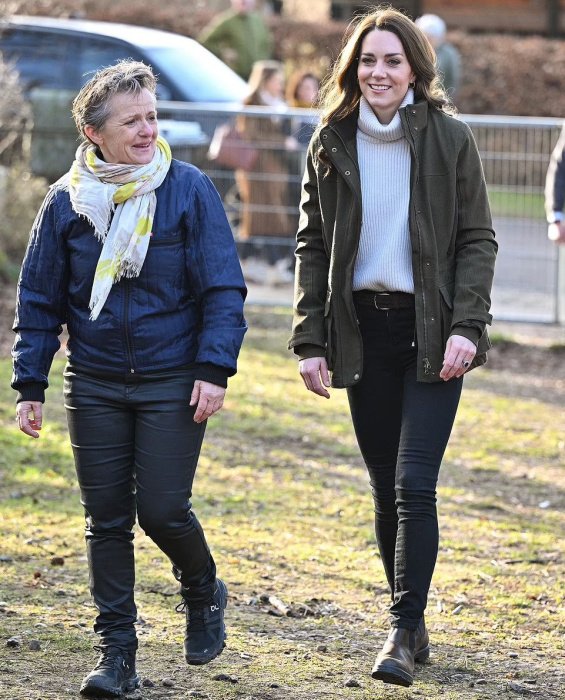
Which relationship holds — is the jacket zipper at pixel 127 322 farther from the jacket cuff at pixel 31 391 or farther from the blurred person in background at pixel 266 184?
the blurred person in background at pixel 266 184

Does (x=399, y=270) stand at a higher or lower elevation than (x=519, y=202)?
higher

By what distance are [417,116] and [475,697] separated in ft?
5.82

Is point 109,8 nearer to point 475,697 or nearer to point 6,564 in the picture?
→ point 6,564

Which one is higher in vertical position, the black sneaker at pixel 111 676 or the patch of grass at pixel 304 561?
the black sneaker at pixel 111 676

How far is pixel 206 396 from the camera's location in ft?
13.1

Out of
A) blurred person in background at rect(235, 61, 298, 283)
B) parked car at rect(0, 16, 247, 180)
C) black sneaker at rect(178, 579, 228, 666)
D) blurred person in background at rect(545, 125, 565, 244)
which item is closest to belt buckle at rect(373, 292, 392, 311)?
black sneaker at rect(178, 579, 228, 666)

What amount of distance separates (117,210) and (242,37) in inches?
429

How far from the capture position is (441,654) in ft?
15.4

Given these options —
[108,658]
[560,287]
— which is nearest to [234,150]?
[560,287]

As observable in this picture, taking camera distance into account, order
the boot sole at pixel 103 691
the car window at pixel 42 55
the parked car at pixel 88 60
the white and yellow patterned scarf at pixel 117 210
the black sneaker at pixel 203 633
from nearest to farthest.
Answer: the white and yellow patterned scarf at pixel 117 210, the boot sole at pixel 103 691, the black sneaker at pixel 203 633, the parked car at pixel 88 60, the car window at pixel 42 55

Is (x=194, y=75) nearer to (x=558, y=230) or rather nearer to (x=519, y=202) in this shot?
(x=519, y=202)

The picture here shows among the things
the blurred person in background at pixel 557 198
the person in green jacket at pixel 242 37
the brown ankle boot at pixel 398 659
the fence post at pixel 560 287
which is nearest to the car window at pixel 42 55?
the person in green jacket at pixel 242 37

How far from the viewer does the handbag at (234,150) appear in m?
10.6

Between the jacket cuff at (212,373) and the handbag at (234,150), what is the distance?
6771 millimetres
